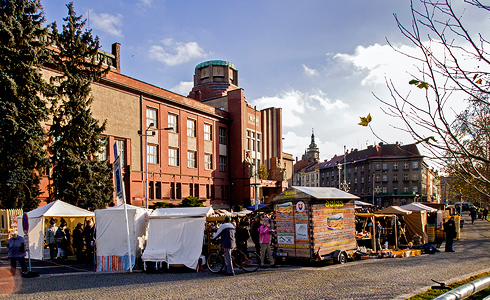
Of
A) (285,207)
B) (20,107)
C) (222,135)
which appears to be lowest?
(285,207)

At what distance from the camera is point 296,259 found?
14.6m

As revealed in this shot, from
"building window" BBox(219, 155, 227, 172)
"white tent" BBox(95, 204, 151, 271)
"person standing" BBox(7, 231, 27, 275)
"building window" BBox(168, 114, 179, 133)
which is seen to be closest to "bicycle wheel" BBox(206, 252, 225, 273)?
"white tent" BBox(95, 204, 151, 271)

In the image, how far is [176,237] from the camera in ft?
47.3

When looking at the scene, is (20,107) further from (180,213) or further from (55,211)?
(180,213)

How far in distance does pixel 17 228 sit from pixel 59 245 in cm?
368

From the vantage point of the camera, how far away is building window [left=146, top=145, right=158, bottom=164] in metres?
40.2

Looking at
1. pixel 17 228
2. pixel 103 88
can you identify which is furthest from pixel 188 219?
pixel 103 88

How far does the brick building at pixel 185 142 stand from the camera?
37.1m

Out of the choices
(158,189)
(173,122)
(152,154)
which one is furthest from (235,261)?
(173,122)

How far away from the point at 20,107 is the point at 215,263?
18429 millimetres

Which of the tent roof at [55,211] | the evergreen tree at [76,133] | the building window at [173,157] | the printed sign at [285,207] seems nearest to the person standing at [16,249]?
the tent roof at [55,211]

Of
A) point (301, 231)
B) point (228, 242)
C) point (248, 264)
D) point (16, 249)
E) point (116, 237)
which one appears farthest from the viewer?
point (116, 237)

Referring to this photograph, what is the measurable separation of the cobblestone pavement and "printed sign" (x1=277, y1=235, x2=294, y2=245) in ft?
3.20

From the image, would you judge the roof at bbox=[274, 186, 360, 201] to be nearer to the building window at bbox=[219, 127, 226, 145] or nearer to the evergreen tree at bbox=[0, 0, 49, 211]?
the evergreen tree at bbox=[0, 0, 49, 211]
